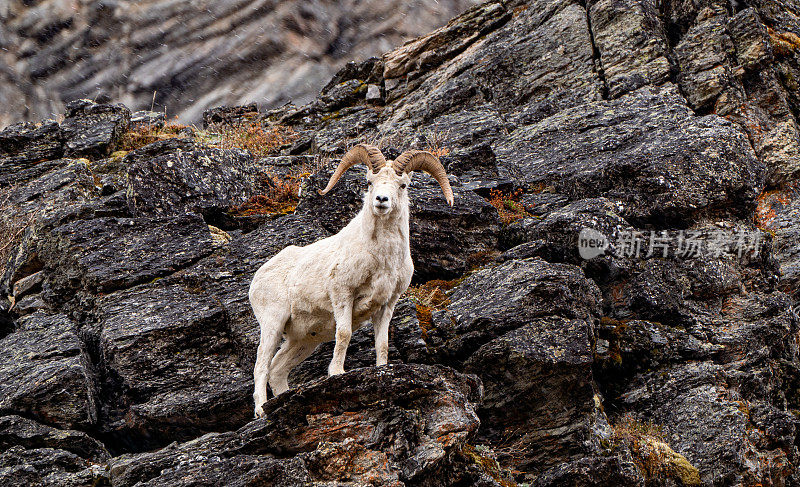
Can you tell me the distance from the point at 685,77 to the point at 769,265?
21.0 ft

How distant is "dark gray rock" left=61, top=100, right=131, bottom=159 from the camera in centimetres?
1890

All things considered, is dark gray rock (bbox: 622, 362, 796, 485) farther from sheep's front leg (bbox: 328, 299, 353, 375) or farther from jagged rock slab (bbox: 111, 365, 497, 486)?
sheep's front leg (bbox: 328, 299, 353, 375)

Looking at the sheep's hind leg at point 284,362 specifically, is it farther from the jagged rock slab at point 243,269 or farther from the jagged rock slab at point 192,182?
the jagged rock slab at point 192,182

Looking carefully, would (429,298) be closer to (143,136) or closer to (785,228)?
(785,228)

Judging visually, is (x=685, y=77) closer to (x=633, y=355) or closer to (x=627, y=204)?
(x=627, y=204)

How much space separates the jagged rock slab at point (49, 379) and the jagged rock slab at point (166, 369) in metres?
0.42

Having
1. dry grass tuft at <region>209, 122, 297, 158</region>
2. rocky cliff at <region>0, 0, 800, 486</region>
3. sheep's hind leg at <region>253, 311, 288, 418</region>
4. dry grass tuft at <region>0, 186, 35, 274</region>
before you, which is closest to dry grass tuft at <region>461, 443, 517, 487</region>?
rocky cliff at <region>0, 0, 800, 486</region>

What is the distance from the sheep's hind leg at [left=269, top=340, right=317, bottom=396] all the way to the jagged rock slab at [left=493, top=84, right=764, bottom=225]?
7.26 m

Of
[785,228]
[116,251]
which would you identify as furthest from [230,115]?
[785,228]

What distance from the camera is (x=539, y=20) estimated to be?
2202 centimetres

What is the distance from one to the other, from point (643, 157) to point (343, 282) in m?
8.21

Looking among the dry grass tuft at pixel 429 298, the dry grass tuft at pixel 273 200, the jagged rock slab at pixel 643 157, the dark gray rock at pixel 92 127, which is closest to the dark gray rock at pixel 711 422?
the dry grass tuft at pixel 429 298

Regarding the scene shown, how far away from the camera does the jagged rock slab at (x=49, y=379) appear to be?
10.1 meters

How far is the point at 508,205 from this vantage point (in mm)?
15406
